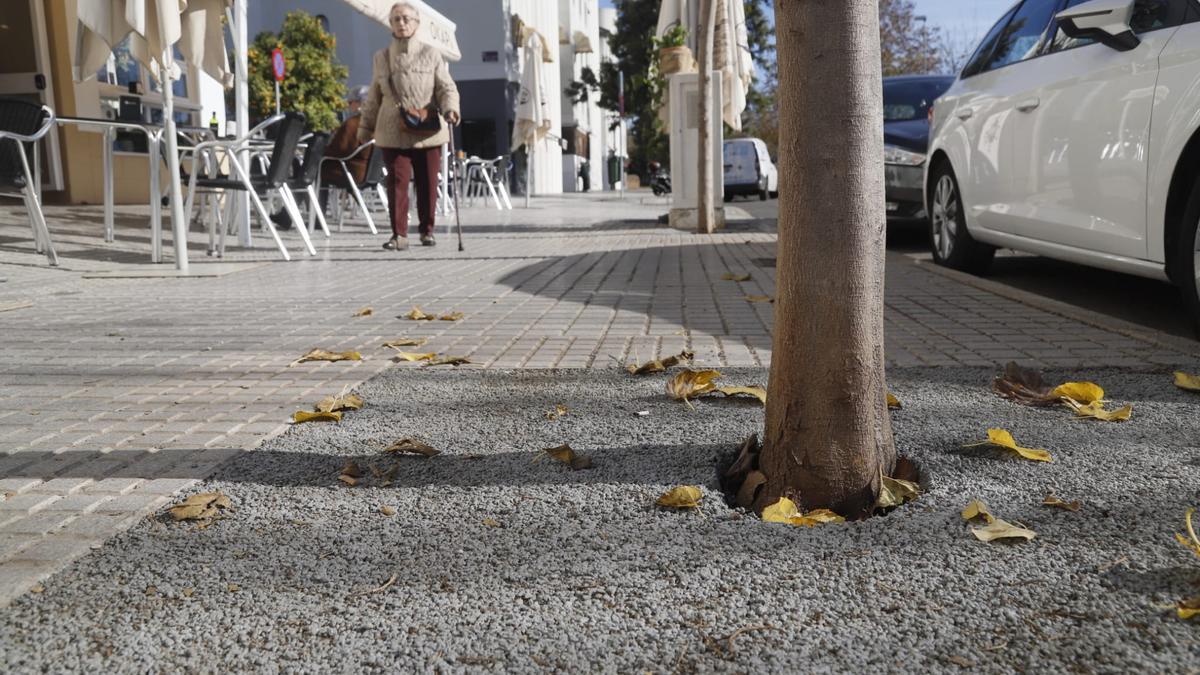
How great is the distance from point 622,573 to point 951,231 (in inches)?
243

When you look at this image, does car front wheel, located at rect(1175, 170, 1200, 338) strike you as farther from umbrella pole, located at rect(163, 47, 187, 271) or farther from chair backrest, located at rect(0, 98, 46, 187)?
chair backrest, located at rect(0, 98, 46, 187)

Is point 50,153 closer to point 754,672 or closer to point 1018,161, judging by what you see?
point 1018,161

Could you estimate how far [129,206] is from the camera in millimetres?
18578

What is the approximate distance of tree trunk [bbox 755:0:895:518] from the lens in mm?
2322

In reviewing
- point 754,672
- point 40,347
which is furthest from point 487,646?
point 40,347

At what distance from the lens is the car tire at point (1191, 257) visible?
427 cm

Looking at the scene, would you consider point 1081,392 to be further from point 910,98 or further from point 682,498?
point 910,98

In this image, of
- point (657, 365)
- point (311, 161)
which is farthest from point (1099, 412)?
point (311, 161)

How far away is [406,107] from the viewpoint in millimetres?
10242

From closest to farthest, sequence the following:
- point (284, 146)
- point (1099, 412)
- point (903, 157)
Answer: point (1099, 412) → point (284, 146) → point (903, 157)

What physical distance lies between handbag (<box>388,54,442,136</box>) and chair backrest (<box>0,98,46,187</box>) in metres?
3.09

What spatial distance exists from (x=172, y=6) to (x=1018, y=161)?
5867mm

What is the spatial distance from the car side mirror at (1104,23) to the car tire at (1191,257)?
0.82 m

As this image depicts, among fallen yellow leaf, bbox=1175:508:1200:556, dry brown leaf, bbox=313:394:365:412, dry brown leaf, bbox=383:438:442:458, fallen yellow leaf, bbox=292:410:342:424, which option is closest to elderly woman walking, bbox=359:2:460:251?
dry brown leaf, bbox=313:394:365:412
